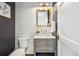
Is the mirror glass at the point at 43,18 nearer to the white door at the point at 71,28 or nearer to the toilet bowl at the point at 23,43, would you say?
the toilet bowl at the point at 23,43

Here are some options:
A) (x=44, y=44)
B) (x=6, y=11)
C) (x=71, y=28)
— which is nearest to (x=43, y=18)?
(x=44, y=44)

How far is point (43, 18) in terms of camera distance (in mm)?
2174

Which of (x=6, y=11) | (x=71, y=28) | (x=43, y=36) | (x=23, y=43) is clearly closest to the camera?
(x=71, y=28)

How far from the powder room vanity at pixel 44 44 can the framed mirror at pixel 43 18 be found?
0.20 meters

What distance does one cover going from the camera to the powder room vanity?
210cm

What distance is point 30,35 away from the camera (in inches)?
81.0

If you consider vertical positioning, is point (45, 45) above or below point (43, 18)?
below

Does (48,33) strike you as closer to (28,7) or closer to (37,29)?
(37,29)

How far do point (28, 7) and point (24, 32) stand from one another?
1.41 ft

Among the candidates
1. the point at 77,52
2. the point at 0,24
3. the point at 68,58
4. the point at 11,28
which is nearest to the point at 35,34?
the point at 11,28

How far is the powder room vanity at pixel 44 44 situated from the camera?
2.10 metres

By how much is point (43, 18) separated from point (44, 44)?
1.54 ft

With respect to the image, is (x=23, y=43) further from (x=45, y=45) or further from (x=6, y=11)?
(x=6, y=11)

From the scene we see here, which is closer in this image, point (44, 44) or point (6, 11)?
point (6, 11)
